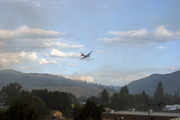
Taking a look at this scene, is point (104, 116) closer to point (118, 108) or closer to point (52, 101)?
point (52, 101)

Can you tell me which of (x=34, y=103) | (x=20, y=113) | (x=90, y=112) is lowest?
(x=90, y=112)

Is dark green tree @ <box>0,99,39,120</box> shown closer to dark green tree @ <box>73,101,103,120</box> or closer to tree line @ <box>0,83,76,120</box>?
tree line @ <box>0,83,76,120</box>

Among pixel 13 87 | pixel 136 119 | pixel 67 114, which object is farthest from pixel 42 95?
pixel 136 119

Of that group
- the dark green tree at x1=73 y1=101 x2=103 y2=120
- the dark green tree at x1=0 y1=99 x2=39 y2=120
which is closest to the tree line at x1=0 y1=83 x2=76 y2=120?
the dark green tree at x1=0 y1=99 x2=39 y2=120

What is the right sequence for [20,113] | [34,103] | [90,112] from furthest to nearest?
[90,112], [34,103], [20,113]

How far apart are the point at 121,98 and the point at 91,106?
136162 millimetres

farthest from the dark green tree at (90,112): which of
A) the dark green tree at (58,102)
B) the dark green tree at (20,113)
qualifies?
the dark green tree at (58,102)

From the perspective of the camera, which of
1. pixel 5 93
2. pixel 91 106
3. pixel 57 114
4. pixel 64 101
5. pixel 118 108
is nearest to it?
pixel 91 106

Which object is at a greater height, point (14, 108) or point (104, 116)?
point (14, 108)

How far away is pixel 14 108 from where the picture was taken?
37.5 m

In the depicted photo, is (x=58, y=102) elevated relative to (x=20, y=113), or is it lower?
lower

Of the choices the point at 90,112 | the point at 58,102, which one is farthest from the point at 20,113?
the point at 58,102

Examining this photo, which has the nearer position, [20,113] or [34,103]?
[20,113]

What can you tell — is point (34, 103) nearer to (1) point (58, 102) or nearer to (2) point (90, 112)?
(2) point (90, 112)
